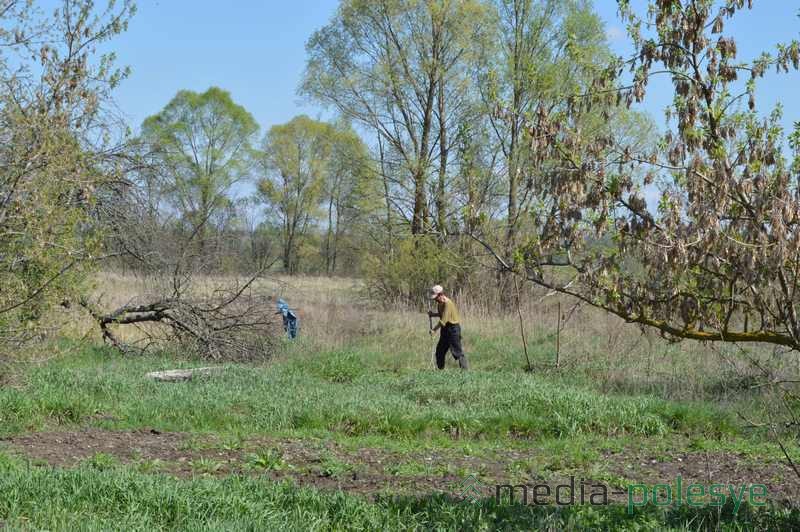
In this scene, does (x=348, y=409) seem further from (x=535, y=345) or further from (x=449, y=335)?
(x=535, y=345)

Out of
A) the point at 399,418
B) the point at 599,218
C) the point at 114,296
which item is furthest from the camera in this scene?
the point at 114,296

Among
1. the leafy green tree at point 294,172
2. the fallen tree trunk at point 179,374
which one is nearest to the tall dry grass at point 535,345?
the fallen tree trunk at point 179,374

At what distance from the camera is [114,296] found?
19.9 m

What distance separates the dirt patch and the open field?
0.11ft

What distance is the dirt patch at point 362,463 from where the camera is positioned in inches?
272

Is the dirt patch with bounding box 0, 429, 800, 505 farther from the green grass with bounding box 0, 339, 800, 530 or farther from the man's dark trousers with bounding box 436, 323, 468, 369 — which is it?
the man's dark trousers with bounding box 436, 323, 468, 369

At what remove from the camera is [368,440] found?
8.69m

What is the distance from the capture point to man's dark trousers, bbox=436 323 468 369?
47.7 feet

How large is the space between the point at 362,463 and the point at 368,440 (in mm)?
1137

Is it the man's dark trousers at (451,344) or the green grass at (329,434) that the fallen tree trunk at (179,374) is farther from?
the man's dark trousers at (451,344)

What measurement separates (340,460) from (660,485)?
2873mm

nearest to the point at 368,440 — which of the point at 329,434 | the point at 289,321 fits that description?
the point at 329,434

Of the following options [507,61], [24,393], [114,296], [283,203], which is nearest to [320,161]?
[283,203]

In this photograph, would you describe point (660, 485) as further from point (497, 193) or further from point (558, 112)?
point (497, 193)
